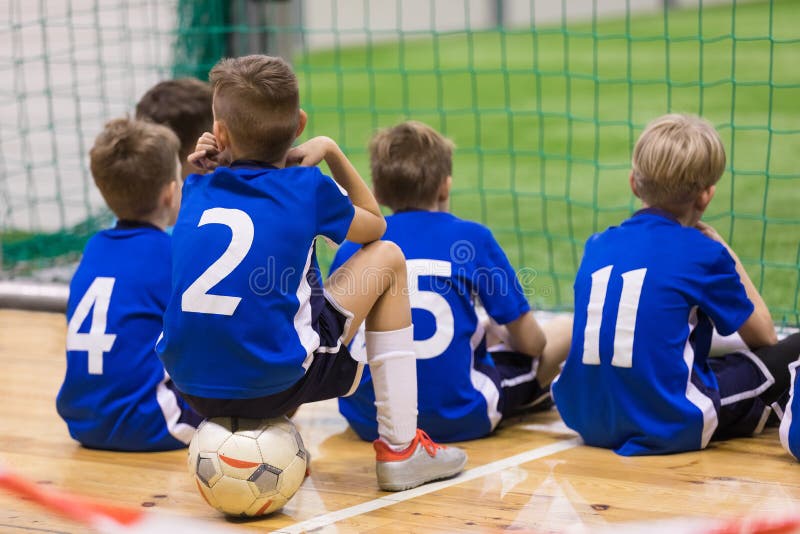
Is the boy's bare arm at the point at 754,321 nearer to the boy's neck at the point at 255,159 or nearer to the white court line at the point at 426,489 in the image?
the white court line at the point at 426,489

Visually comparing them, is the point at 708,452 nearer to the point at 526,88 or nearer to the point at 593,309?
the point at 593,309

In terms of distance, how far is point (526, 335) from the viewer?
3.12 m

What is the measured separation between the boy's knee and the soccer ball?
0.46 meters

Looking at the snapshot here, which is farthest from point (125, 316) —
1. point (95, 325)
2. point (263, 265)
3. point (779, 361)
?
point (779, 361)

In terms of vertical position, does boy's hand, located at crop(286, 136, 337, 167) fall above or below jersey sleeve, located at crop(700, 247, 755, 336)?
above

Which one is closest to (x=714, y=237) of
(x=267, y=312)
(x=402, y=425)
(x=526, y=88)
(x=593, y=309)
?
(x=593, y=309)

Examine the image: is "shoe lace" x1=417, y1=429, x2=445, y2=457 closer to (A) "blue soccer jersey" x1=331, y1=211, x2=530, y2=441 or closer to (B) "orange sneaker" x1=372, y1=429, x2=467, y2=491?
(B) "orange sneaker" x1=372, y1=429, x2=467, y2=491

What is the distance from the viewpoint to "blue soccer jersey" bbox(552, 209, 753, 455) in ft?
9.18

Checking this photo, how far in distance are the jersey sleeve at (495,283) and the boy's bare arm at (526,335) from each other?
0.04 meters

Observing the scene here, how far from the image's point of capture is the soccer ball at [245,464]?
2.40 metres

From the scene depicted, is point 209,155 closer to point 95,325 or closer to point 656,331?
point 95,325

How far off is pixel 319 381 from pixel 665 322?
0.91m

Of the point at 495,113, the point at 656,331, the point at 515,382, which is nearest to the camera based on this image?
the point at 656,331

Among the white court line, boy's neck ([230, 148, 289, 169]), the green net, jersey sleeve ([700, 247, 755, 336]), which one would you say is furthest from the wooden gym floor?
the green net
